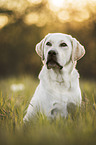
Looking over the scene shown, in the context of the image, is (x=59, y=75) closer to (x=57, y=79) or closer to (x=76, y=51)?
(x=57, y=79)

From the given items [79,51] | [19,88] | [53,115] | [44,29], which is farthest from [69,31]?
[53,115]

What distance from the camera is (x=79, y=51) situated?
12.9 ft

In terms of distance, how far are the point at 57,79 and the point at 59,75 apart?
0.08 metres

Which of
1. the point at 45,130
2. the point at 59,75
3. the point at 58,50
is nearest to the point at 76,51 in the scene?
the point at 58,50

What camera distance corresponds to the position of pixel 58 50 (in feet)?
12.0

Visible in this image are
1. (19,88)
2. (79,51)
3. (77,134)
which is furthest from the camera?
(19,88)

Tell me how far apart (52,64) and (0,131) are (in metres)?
1.38

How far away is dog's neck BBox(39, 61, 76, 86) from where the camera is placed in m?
3.79

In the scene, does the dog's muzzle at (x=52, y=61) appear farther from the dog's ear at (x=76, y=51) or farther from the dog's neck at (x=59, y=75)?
the dog's ear at (x=76, y=51)

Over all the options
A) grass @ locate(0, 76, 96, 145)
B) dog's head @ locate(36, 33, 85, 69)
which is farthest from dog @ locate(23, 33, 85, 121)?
grass @ locate(0, 76, 96, 145)

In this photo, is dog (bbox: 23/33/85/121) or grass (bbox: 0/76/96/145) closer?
grass (bbox: 0/76/96/145)

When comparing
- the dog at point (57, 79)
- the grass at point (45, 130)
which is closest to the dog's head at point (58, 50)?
the dog at point (57, 79)

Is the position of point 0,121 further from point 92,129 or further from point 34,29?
point 34,29

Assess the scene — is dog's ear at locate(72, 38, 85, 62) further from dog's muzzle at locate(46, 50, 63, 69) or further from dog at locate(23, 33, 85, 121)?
dog's muzzle at locate(46, 50, 63, 69)
